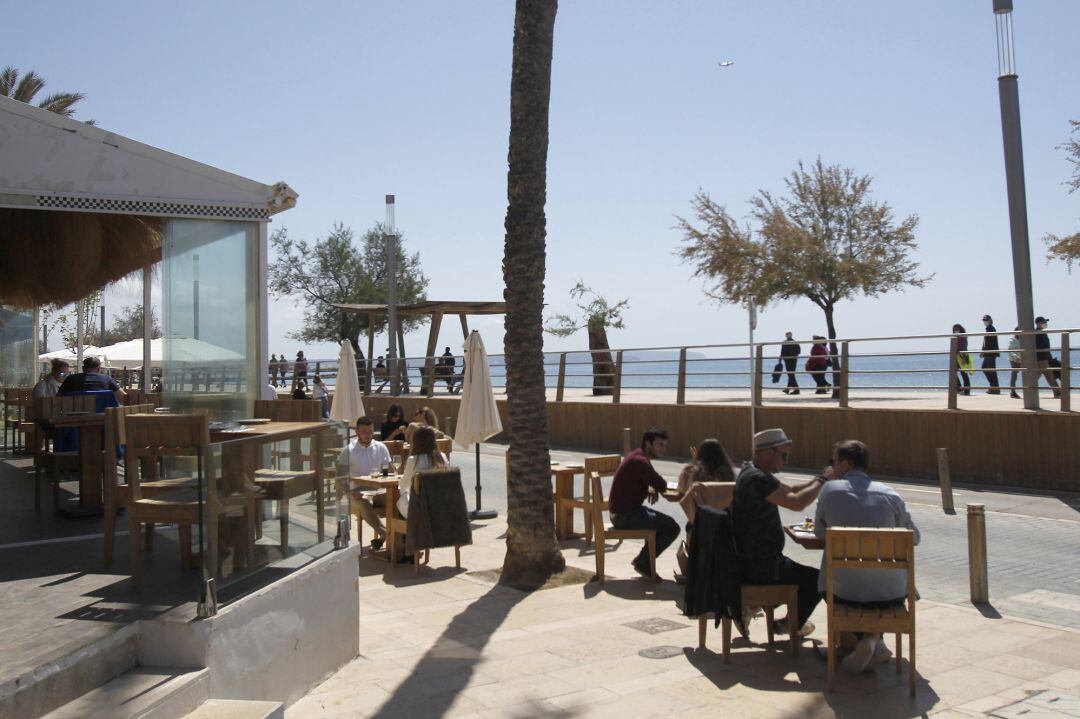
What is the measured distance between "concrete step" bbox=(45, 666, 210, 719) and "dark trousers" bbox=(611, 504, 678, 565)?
5036 millimetres

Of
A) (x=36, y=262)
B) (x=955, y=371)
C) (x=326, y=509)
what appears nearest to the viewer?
(x=326, y=509)

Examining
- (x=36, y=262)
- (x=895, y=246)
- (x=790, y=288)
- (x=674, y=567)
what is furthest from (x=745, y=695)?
(x=895, y=246)

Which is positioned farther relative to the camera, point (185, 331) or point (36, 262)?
point (36, 262)

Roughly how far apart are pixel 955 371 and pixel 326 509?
1131cm

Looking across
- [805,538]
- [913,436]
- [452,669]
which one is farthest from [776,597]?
[913,436]

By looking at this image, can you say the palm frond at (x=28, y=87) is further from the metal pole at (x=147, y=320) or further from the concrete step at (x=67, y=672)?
the concrete step at (x=67, y=672)

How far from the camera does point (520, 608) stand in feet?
27.4

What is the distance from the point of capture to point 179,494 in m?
5.62

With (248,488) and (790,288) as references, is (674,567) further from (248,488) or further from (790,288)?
(790,288)

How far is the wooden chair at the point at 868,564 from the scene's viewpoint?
582 cm

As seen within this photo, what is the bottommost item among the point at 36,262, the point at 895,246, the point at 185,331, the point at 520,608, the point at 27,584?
the point at 520,608

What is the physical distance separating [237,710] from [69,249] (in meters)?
8.56

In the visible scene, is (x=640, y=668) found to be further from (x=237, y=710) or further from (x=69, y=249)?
(x=69, y=249)

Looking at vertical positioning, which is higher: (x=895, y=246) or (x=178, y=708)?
(x=895, y=246)
